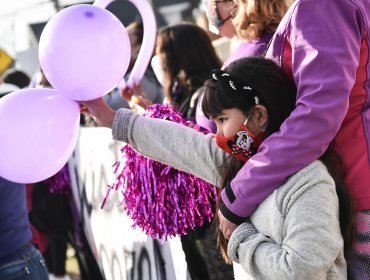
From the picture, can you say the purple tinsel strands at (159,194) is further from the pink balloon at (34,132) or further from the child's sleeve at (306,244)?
the child's sleeve at (306,244)

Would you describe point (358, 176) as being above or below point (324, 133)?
below

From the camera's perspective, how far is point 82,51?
184cm

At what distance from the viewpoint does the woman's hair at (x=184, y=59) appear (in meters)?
3.22

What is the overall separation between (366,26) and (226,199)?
611 millimetres

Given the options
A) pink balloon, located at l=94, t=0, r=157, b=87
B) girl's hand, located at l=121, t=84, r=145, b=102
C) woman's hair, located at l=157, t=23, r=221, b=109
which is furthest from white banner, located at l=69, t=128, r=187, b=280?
woman's hair, located at l=157, t=23, r=221, b=109

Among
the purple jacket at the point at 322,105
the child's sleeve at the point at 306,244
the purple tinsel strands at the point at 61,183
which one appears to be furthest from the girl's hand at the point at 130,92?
the child's sleeve at the point at 306,244

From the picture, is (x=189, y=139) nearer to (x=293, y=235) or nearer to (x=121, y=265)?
(x=293, y=235)

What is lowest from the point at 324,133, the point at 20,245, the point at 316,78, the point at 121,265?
the point at 121,265

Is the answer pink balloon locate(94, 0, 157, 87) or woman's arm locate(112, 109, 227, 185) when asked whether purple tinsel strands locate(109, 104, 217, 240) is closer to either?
woman's arm locate(112, 109, 227, 185)

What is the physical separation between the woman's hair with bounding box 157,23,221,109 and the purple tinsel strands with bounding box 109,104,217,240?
1.09 metres

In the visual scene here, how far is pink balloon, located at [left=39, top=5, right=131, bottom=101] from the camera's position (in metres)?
1.83

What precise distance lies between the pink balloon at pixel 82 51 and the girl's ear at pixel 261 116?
49cm

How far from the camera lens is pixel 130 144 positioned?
6.29 feet

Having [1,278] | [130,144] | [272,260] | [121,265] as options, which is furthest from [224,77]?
[121,265]
